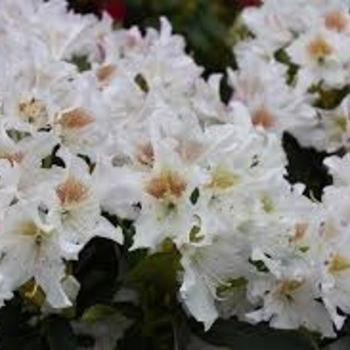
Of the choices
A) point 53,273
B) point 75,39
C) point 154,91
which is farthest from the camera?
point 75,39

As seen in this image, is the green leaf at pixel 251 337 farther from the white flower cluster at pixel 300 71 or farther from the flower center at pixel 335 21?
the flower center at pixel 335 21

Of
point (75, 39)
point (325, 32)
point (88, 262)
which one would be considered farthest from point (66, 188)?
point (325, 32)

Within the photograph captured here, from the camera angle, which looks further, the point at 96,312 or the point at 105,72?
the point at 105,72

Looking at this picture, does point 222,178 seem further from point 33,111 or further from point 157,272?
point 33,111

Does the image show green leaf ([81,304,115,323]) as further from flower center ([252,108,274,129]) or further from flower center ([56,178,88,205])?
flower center ([252,108,274,129])

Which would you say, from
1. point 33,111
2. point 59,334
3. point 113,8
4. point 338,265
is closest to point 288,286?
point 338,265

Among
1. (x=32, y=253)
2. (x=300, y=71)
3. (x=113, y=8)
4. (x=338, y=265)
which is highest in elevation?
(x=32, y=253)

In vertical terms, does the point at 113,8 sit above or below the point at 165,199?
below

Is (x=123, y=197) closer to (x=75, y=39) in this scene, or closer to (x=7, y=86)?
(x=7, y=86)
